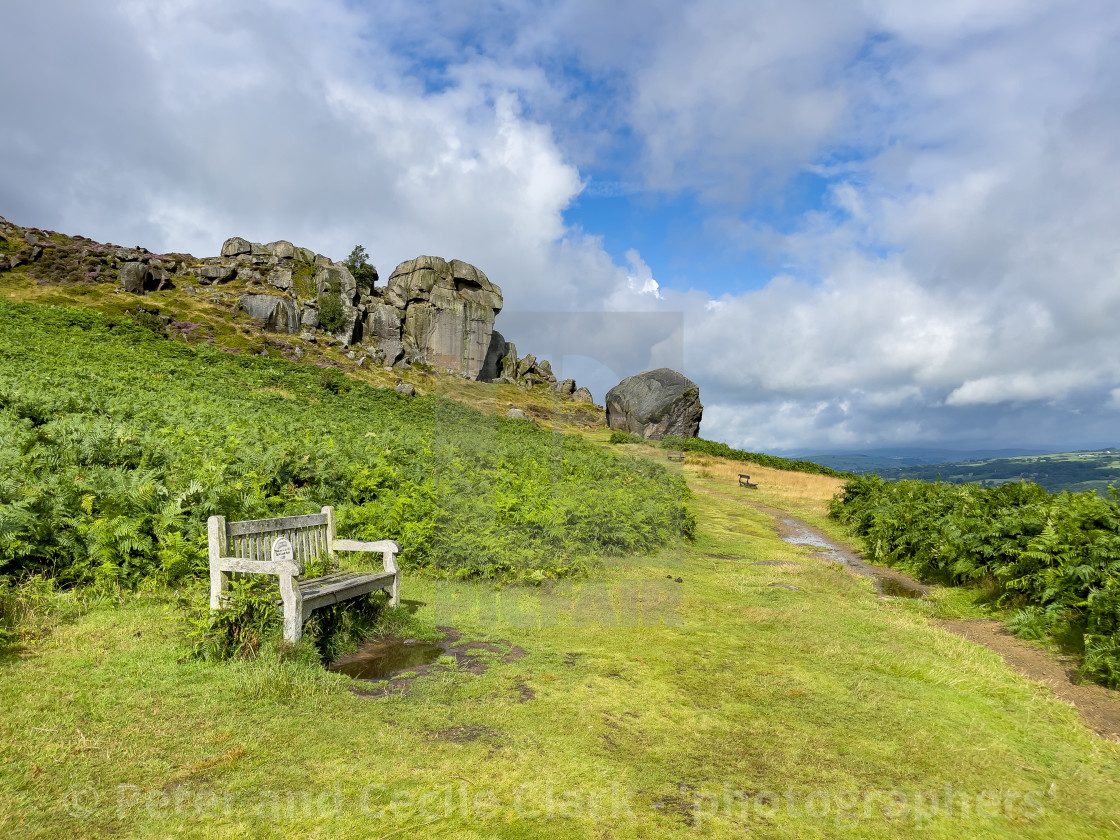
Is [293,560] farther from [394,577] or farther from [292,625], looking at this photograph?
[394,577]

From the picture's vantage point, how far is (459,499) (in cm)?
1009

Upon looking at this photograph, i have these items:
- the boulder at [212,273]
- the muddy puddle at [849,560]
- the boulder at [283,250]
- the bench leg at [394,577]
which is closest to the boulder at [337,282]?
the boulder at [283,250]

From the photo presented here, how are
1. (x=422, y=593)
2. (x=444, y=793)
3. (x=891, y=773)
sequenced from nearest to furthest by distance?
(x=444, y=793) → (x=891, y=773) → (x=422, y=593)

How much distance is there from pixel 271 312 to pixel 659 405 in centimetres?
3995

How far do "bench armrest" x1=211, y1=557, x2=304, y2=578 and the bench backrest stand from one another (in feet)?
0.51

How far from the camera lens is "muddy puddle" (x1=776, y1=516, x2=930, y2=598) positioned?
1135 centimetres

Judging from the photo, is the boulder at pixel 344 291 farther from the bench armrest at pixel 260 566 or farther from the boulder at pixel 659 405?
the bench armrest at pixel 260 566

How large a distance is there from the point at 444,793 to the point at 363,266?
281 ft

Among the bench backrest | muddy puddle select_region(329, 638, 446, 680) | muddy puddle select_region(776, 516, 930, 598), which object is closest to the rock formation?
muddy puddle select_region(776, 516, 930, 598)

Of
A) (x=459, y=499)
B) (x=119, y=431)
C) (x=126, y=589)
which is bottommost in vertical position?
(x=126, y=589)

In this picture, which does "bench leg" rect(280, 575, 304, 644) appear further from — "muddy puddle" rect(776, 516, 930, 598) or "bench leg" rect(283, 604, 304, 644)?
"muddy puddle" rect(776, 516, 930, 598)

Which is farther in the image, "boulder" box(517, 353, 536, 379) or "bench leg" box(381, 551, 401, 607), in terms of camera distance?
"boulder" box(517, 353, 536, 379)

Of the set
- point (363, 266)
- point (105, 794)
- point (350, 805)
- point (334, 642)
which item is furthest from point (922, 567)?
point (363, 266)

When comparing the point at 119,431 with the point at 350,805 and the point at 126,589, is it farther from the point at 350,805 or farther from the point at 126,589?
the point at 350,805
